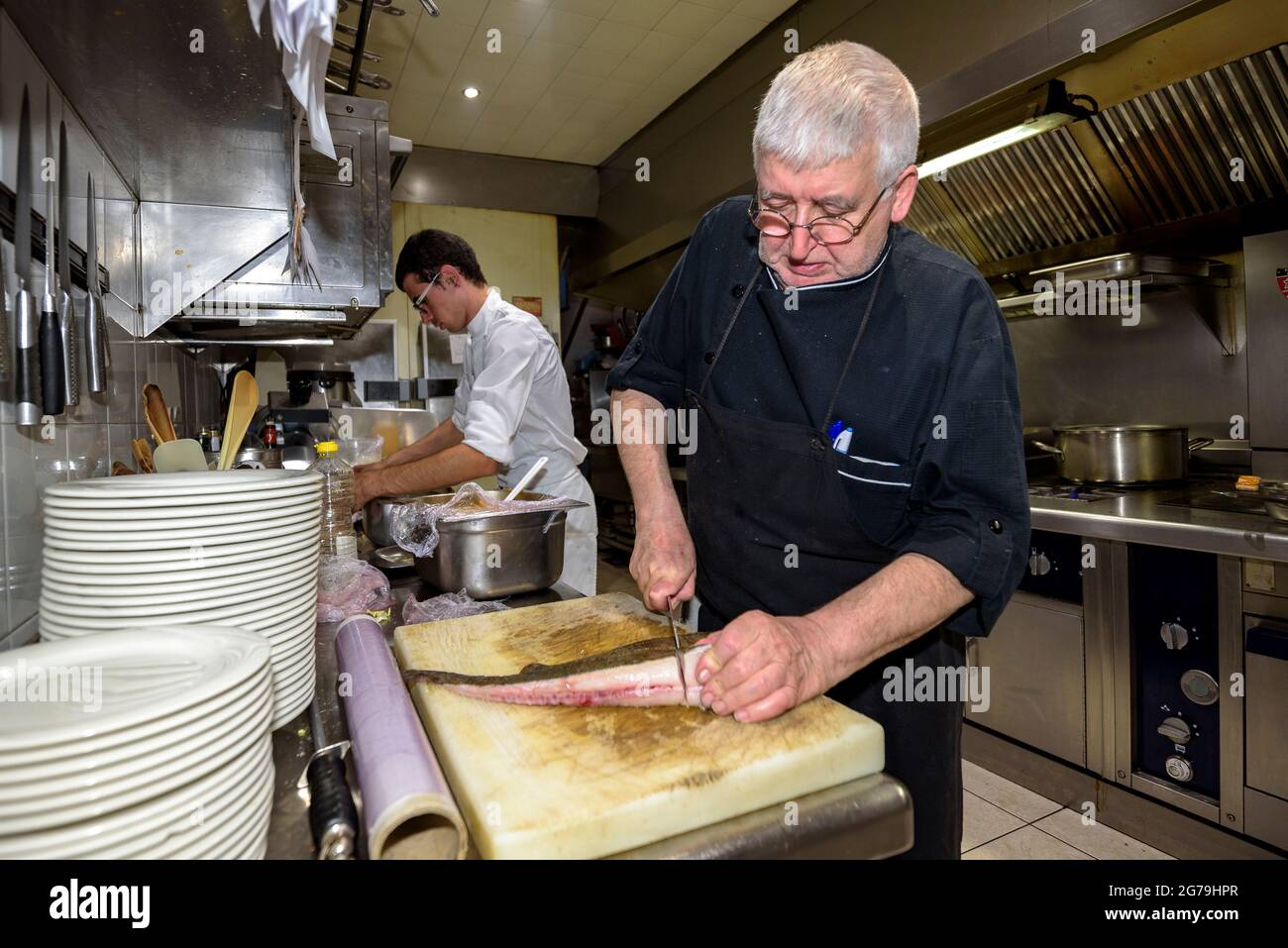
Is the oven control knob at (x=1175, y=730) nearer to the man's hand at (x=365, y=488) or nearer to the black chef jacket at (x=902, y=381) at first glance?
the black chef jacket at (x=902, y=381)

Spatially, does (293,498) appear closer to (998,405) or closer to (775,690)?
(775,690)

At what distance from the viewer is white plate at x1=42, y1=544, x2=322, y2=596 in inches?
31.4

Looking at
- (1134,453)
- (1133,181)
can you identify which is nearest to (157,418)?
(1134,453)

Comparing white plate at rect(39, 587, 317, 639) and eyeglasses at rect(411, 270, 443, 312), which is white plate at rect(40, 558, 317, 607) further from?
eyeglasses at rect(411, 270, 443, 312)

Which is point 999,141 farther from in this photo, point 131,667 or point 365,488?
point 131,667

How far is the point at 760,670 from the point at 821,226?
0.76 meters

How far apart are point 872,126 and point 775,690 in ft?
2.93

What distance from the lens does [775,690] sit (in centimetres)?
94

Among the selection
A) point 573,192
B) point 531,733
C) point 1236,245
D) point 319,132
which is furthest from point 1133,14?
point 573,192

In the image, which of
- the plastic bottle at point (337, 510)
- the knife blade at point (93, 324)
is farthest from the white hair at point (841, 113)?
the plastic bottle at point (337, 510)

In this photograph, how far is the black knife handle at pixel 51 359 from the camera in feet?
3.30

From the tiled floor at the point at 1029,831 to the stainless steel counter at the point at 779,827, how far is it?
1878 millimetres
